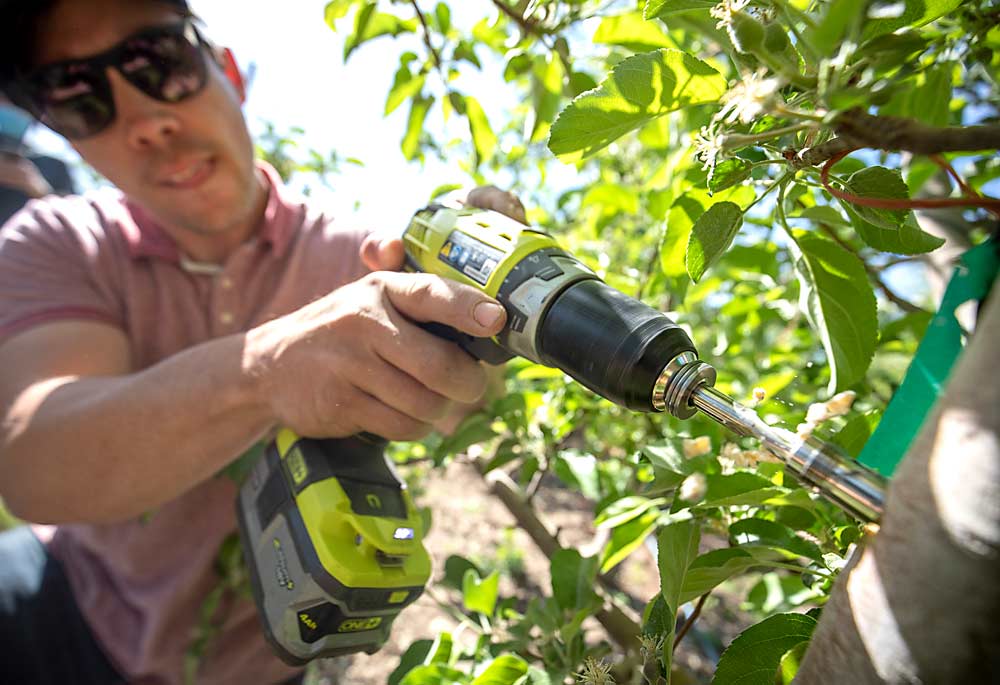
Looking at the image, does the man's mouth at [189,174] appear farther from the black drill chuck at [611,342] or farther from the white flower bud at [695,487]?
the white flower bud at [695,487]

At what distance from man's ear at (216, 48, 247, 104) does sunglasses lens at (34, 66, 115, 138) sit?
16.2 inches

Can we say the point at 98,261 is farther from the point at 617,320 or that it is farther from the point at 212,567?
the point at 617,320

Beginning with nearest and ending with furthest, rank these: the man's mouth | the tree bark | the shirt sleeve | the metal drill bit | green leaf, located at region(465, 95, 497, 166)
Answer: the tree bark
the metal drill bit
green leaf, located at region(465, 95, 497, 166)
the shirt sleeve
the man's mouth

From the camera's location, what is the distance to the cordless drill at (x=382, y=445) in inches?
25.5

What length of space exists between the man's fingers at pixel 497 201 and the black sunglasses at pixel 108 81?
3.33 ft

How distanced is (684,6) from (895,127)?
28cm

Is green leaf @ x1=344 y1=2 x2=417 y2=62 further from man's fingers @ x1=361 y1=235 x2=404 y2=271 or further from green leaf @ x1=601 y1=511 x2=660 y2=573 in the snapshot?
green leaf @ x1=601 y1=511 x2=660 y2=573

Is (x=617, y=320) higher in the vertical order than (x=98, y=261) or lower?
higher

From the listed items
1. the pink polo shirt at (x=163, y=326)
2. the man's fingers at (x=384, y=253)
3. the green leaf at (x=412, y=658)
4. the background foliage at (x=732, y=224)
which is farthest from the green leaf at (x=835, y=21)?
the pink polo shirt at (x=163, y=326)

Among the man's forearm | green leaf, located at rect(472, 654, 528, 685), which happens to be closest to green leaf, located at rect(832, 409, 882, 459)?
green leaf, located at rect(472, 654, 528, 685)

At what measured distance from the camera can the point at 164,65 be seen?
4.93ft

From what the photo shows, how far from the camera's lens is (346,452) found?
1.05m

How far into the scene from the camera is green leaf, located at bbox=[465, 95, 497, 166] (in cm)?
134

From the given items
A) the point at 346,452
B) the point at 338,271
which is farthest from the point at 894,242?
the point at 338,271
